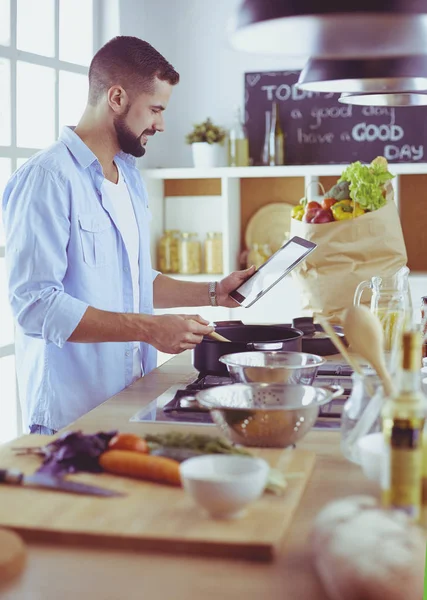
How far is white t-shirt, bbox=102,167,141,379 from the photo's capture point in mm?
2521

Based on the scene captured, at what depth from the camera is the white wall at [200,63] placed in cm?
473

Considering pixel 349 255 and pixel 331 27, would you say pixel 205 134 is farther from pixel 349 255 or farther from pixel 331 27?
pixel 331 27

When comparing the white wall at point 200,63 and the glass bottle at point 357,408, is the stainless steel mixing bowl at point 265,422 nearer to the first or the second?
the glass bottle at point 357,408

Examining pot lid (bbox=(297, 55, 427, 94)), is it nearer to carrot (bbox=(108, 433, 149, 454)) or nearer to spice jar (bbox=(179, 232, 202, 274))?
carrot (bbox=(108, 433, 149, 454))

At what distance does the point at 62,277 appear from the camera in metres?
2.24

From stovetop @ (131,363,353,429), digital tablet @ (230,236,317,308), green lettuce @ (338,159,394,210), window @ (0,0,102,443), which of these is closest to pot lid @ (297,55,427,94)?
digital tablet @ (230,236,317,308)

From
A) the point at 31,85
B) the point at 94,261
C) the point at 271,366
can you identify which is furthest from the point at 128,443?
the point at 31,85

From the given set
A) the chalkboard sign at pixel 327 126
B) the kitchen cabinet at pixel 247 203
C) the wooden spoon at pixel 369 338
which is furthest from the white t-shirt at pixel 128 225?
the chalkboard sign at pixel 327 126

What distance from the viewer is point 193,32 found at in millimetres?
4785

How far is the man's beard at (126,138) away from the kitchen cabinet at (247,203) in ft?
6.48

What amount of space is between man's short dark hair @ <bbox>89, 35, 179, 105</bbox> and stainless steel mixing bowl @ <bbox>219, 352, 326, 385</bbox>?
1009mm

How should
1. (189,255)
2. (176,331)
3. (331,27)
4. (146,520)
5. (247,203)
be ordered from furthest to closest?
(247,203) < (189,255) < (176,331) < (331,27) < (146,520)

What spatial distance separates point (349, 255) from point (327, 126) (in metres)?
1.89

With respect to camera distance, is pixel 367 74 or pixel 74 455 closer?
pixel 74 455
